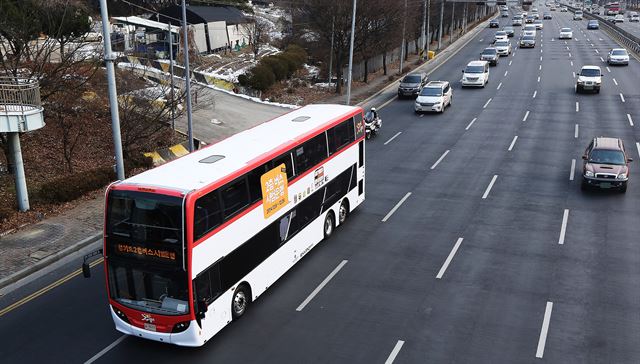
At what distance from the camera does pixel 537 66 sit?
57594 mm

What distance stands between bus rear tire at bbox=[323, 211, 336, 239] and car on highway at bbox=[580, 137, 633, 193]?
10.7 meters

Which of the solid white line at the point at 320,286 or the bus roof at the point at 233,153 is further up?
the bus roof at the point at 233,153

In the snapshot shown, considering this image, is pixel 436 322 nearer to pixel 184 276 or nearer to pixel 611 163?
pixel 184 276

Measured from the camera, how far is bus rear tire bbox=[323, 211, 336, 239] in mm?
18625

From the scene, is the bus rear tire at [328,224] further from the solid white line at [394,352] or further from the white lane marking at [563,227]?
the white lane marking at [563,227]

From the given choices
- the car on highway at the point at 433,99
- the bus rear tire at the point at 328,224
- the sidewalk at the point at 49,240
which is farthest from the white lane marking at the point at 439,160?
the sidewalk at the point at 49,240

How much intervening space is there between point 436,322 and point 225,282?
5.07 metres

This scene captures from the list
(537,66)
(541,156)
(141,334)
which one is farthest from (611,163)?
(537,66)

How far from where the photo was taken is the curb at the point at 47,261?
16195 mm

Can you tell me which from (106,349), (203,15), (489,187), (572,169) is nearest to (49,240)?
(106,349)

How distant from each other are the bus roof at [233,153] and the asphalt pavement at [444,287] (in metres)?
3.73

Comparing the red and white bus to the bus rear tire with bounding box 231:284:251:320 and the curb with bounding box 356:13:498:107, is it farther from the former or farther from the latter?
the curb with bounding box 356:13:498:107

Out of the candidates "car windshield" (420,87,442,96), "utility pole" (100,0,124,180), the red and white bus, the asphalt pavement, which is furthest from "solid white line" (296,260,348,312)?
"car windshield" (420,87,442,96)

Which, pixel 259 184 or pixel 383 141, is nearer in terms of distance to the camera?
pixel 259 184
